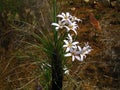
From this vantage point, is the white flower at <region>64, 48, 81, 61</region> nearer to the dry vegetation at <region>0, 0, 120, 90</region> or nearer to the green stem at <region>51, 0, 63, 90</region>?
the green stem at <region>51, 0, 63, 90</region>

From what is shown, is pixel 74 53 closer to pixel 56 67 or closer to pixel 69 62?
pixel 56 67

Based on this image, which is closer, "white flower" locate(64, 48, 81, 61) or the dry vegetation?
"white flower" locate(64, 48, 81, 61)

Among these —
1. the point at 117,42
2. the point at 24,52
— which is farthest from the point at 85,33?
the point at 24,52

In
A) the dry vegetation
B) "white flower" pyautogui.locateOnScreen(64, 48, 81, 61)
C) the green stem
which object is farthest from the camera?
the dry vegetation

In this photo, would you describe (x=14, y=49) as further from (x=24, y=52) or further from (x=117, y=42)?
(x=117, y=42)

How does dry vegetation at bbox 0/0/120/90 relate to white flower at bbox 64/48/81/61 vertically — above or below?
below

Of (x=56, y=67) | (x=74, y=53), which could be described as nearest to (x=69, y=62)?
(x=56, y=67)

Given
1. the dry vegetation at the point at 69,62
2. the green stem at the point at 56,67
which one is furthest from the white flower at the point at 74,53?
the dry vegetation at the point at 69,62

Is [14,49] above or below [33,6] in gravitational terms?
below

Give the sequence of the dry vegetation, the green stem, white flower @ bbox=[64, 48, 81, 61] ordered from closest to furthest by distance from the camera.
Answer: white flower @ bbox=[64, 48, 81, 61]
the green stem
the dry vegetation

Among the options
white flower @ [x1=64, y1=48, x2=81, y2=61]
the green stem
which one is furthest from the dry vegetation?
white flower @ [x1=64, y1=48, x2=81, y2=61]
